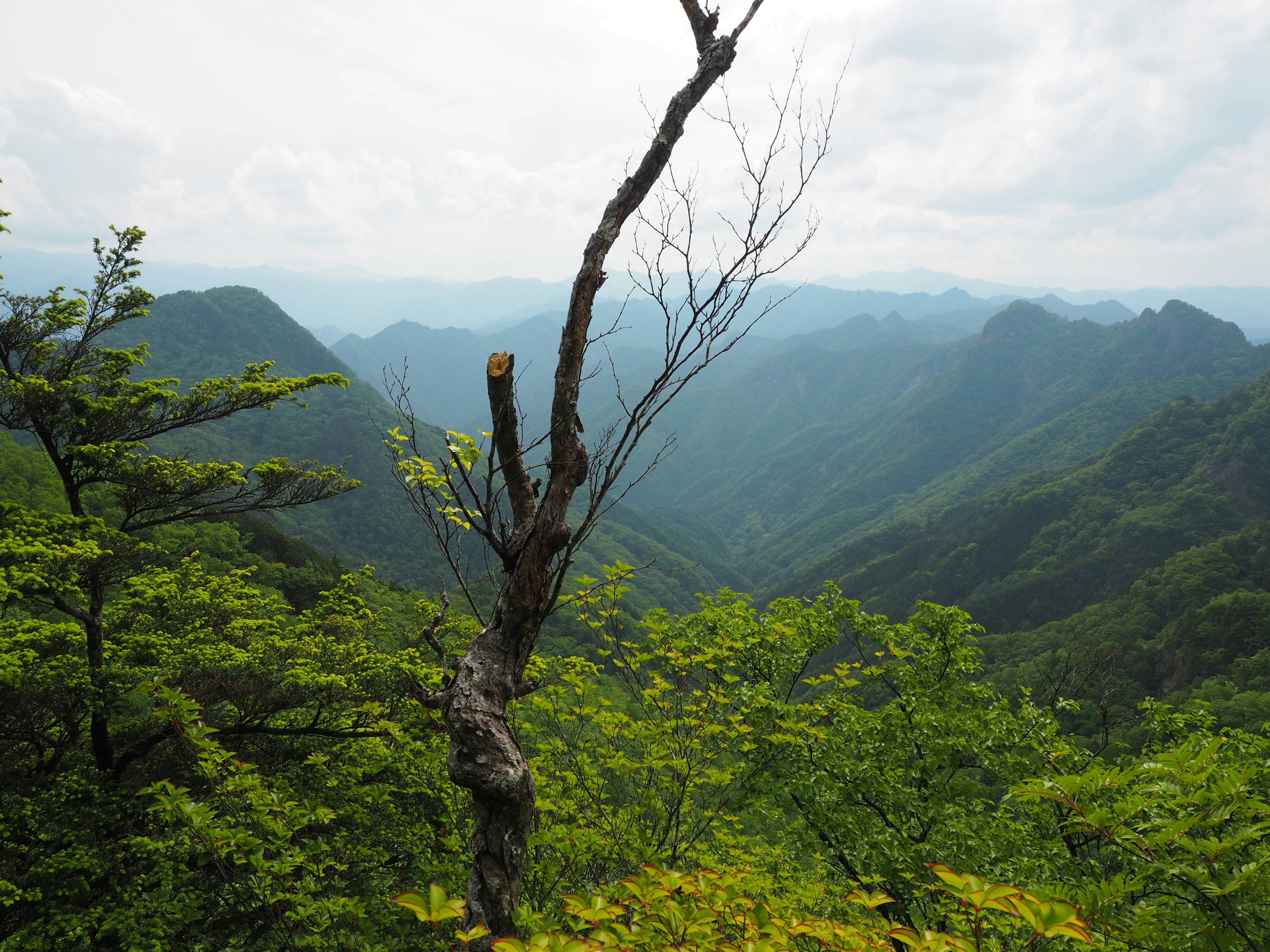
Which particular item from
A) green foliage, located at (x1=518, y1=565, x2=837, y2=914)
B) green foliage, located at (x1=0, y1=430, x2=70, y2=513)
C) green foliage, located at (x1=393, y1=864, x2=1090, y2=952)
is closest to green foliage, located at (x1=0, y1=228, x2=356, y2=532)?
green foliage, located at (x1=518, y1=565, x2=837, y2=914)

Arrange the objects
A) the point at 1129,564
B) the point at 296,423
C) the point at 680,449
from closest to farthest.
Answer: the point at 680,449 → the point at 1129,564 → the point at 296,423

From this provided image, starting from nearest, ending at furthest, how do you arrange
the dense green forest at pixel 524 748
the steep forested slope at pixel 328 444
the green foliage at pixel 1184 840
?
the green foliage at pixel 1184 840, the dense green forest at pixel 524 748, the steep forested slope at pixel 328 444

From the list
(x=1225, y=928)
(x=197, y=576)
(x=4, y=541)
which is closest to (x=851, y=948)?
(x=1225, y=928)

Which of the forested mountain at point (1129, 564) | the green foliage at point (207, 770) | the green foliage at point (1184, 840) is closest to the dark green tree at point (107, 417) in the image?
the green foliage at point (207, 770)

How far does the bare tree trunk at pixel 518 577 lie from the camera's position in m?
2.95

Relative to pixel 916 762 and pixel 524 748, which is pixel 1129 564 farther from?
pixel 524 748

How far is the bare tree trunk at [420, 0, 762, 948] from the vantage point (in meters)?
2.95

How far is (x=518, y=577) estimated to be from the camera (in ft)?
11.0

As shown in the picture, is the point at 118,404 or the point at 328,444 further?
the point at 328,444

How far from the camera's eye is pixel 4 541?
6402 millimetres

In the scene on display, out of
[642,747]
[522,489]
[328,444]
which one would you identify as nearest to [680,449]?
[642,747]

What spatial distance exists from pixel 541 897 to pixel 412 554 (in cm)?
9012

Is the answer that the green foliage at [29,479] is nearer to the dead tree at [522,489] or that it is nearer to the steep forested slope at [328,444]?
the dead tree at [522,489]

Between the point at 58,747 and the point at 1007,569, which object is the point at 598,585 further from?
the point at 1007,569
